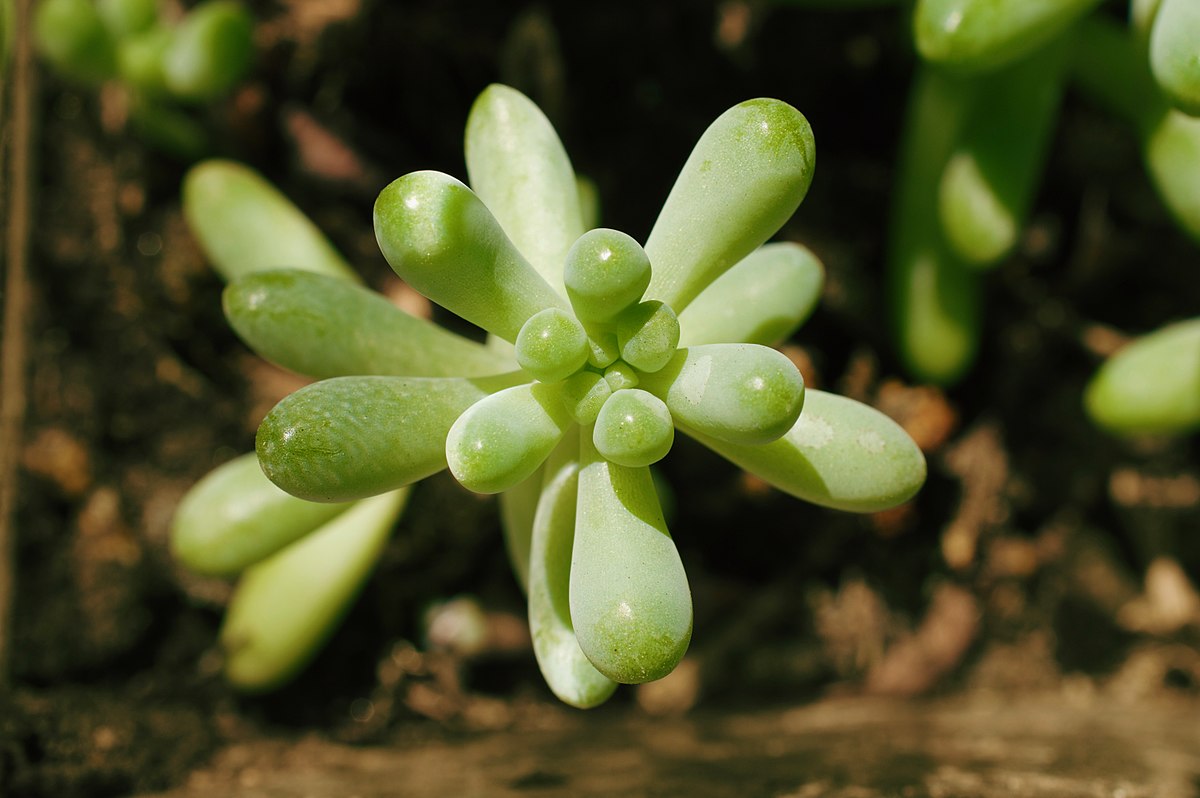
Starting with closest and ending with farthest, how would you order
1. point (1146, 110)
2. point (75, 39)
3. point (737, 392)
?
point (737, 392) < point (1146, 110) < point (75, 39)

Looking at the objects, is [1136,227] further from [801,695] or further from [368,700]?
[368,700]

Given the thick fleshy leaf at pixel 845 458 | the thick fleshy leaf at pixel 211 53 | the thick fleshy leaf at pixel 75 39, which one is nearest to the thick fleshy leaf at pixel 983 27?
the thick fleshy leaf at pixel 845 458

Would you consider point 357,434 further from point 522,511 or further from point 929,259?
point 929,259

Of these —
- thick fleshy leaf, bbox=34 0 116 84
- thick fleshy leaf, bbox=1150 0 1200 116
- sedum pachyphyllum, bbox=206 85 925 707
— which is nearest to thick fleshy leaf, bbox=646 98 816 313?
sedum pachyphyllum, bbox=206 85 925 707

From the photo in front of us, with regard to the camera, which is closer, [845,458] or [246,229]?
[845,458]

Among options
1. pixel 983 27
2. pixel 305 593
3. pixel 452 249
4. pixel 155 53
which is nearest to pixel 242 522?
pixel 305 593

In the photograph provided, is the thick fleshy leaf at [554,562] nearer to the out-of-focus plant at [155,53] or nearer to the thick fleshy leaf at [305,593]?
the thick fleshy leaf at [305,593]
